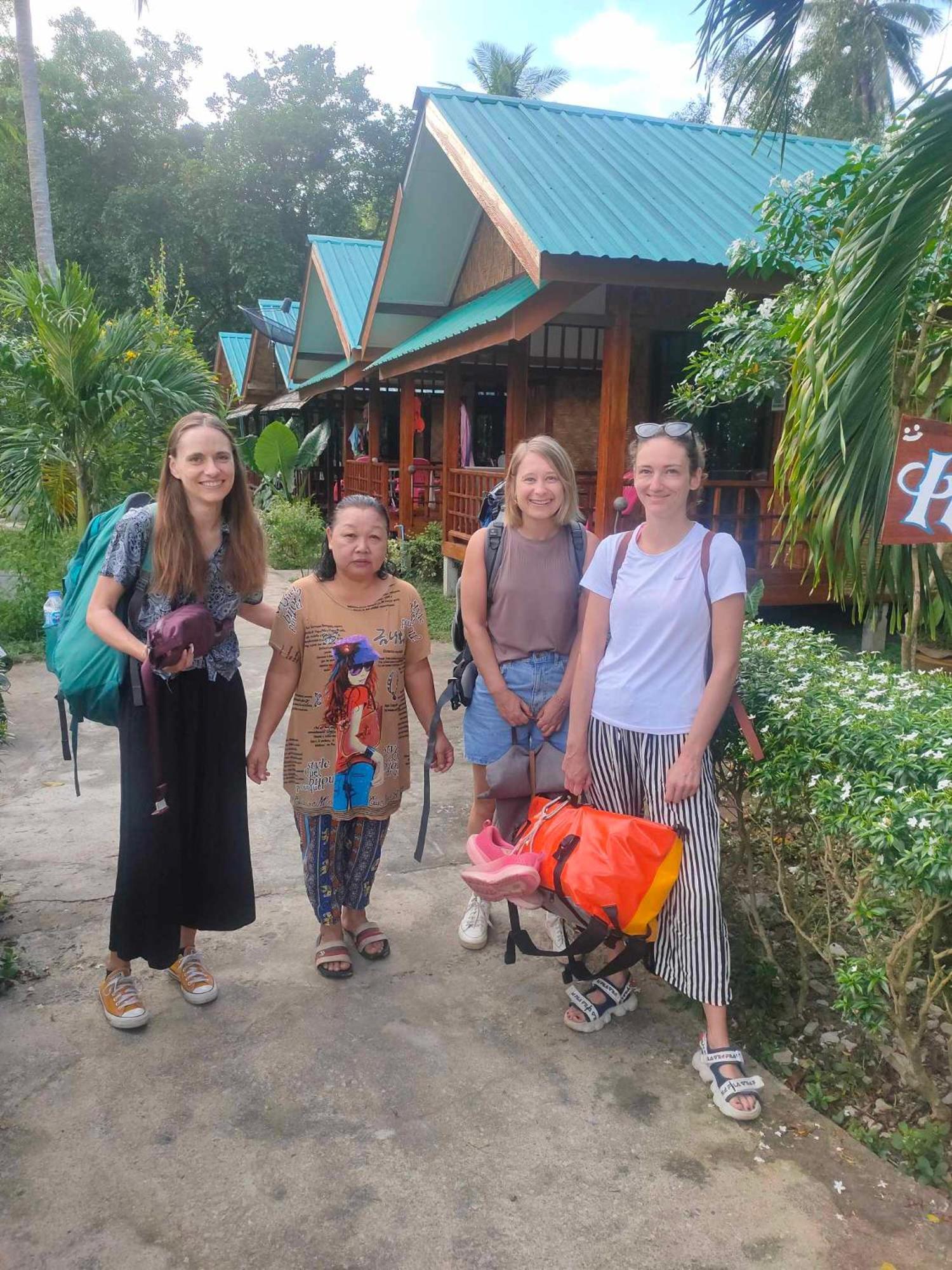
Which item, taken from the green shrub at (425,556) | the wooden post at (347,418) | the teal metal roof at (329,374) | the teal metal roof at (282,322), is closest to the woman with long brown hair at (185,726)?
the green shrub at (425,556)

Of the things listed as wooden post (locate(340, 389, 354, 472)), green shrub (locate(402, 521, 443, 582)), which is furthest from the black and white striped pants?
wooden post (locate(340, 389, 354, 472))

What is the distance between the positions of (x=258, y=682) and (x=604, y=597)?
4.83 metres

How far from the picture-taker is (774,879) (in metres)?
3.31

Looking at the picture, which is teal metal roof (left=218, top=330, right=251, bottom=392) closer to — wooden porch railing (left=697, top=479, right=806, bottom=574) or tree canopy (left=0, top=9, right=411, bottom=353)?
tree canopy (left=0, top=9, right=411, bottom=353)

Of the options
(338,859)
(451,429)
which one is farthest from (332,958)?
(451,429)

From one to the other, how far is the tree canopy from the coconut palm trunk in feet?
50.5

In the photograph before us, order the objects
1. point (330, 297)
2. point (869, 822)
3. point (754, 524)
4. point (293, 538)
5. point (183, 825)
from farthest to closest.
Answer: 1. point (330, 297)
2. point (293, 538)
3. point (754, 524)
4. point (183, 825)
5. point (869, 822)

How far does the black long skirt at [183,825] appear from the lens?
2.69 meters

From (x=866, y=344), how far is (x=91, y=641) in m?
2.47

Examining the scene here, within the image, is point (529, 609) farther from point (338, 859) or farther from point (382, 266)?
point (382, 266)

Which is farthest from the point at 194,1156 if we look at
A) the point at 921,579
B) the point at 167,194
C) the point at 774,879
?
the point at 167,194

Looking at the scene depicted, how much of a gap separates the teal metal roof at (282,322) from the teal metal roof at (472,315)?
8570 mm

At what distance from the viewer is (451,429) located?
10898mm

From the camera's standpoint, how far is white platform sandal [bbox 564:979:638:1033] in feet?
9.13
